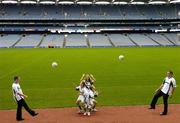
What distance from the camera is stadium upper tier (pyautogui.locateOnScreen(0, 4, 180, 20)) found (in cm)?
10838

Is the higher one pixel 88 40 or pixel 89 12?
pixel 89 12

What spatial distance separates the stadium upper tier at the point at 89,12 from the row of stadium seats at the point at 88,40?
Result: 5692 millimetres

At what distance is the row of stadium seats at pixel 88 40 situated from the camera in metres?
101

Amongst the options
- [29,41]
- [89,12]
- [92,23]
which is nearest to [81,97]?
[29,41]

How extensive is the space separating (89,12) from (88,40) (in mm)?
11343

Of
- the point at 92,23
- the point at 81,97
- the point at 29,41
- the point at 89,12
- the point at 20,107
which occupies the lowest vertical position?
the point at 29,41

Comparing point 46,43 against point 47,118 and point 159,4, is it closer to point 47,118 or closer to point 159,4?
point 159,4

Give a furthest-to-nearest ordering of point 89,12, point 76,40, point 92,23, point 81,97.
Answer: point 92,23
point 89,12
point 76,40
point 81,97

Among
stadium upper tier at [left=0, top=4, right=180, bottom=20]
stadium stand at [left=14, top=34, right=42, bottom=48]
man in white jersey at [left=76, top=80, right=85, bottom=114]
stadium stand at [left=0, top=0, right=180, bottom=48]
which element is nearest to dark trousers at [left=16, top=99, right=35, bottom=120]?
man in white jersey at [left=76, top=80, right=85, bottom=114]

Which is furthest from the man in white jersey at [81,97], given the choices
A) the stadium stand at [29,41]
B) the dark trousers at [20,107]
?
the stadium stand at [29,41]

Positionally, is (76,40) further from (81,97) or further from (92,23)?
(81,97)

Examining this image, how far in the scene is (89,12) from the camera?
112m

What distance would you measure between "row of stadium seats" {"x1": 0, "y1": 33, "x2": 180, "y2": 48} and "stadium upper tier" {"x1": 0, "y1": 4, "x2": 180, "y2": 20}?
5692 millimetres

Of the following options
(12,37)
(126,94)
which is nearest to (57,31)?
(12,37)
